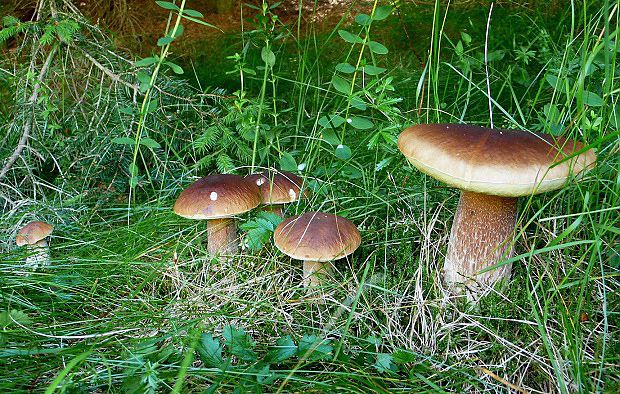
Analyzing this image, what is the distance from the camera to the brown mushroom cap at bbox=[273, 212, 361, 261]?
1743 millimetres

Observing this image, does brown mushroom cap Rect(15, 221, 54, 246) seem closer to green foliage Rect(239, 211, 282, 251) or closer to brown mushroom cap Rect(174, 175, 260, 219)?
brown mushroom cap Rect(174, 175, 260, 219)

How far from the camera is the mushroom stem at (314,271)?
1919 mm

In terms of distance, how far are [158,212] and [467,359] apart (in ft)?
5.91

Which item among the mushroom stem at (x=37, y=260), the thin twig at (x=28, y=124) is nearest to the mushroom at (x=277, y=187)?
the mushroom stem at (x=37, y=260)

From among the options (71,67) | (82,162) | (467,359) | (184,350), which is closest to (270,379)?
(184,350)

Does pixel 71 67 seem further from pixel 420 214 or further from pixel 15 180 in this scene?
pixel 420 214

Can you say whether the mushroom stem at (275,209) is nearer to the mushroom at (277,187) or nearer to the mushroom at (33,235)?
the mushroom at (277,187)

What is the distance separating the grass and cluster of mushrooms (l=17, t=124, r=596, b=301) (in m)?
0.09

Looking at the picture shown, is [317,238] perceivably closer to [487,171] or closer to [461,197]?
[461,197]

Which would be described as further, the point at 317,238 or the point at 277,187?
the point at 277,187

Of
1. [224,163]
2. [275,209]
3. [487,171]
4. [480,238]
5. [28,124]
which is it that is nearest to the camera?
[487,171]

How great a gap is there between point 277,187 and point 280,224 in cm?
28

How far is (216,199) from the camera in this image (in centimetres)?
199

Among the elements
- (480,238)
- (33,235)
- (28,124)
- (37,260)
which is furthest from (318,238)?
(28,124)
